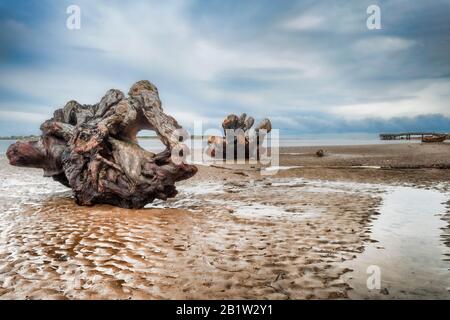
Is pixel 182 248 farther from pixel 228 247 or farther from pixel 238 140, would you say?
pixel 238 140

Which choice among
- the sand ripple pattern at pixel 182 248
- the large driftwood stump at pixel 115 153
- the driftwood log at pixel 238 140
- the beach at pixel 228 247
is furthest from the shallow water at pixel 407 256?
the driftwood log at pixel 238 140

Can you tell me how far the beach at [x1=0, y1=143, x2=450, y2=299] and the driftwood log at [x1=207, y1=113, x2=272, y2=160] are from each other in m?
20.3

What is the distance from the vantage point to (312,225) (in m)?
8.38

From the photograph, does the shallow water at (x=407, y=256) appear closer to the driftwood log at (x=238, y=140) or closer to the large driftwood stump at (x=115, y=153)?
the large driftwood stump at (x=115, y=153)

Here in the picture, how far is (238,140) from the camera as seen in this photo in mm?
32469

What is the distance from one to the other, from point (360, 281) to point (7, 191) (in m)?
14.5

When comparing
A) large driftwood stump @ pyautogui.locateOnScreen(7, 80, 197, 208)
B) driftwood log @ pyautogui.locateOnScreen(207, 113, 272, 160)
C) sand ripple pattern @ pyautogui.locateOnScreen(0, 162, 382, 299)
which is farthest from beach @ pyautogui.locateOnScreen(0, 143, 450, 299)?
driftwood log @ pyautogui.locateOnScreen(207, 113, 272, 160)

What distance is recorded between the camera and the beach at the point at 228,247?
4.73m

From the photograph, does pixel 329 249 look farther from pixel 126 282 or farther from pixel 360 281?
pixel 126 282

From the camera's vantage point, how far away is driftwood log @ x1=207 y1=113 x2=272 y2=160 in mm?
32719

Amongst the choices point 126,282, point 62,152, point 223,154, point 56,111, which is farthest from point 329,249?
point 223,154

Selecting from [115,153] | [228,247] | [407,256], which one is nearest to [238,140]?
[115,153]

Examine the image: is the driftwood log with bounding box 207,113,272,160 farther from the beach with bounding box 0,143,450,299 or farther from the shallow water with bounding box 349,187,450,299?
the shallow water with bounding box 349,187,450,299

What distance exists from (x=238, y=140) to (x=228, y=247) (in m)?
26.1
